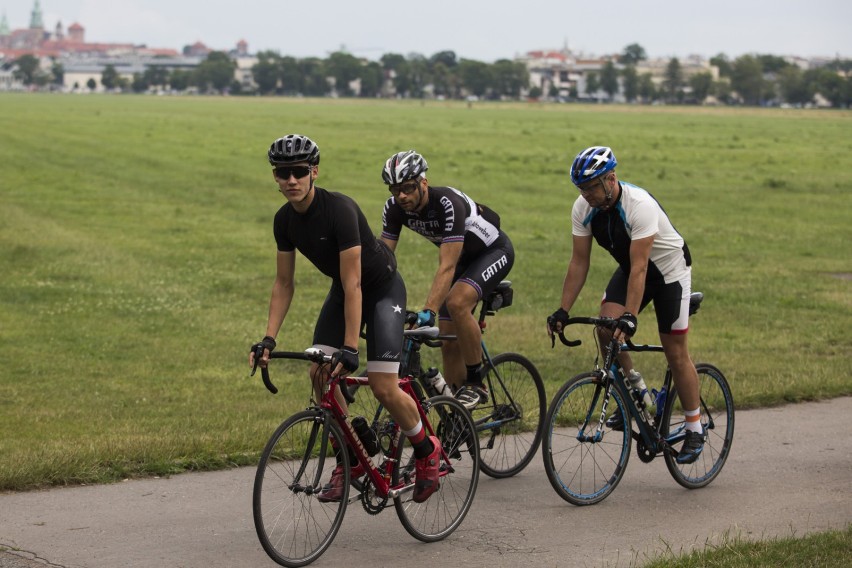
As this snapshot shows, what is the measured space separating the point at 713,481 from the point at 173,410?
4.78 m

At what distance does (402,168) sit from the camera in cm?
795

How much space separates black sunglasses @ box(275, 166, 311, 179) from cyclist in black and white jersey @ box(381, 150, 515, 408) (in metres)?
1.33

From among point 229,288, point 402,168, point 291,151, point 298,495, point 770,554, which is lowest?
point 229,288

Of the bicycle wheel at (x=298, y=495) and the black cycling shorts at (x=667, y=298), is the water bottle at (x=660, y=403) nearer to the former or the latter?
the black cycling shorts at (x=667, y=298)

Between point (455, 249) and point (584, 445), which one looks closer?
point (584, 445)

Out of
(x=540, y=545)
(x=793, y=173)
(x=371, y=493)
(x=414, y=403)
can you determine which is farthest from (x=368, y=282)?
(x=793, y=173)

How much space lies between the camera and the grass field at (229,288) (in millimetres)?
10461

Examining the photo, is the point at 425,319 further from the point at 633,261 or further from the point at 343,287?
the point at 633,261

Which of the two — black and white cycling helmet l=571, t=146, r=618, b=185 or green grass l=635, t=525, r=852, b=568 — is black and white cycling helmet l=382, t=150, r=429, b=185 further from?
green grass l=635, t=525, r=852, b=568

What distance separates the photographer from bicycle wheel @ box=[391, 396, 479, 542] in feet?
23.5

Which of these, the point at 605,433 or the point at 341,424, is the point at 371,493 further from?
the point at 605,433

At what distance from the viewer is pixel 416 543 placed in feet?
23.6

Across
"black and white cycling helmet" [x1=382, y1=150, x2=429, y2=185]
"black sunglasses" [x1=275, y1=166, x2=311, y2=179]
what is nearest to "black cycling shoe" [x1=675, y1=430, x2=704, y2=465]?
"black and white cycling helmet" [x1=382, y1=150, x2=429, y2=185]

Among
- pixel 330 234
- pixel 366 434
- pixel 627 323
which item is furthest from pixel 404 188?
pixel 366 434
